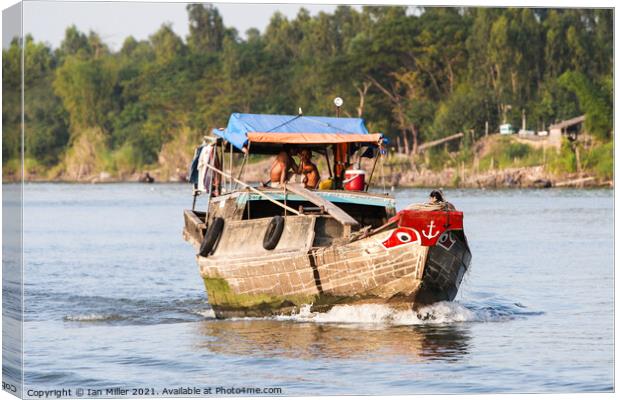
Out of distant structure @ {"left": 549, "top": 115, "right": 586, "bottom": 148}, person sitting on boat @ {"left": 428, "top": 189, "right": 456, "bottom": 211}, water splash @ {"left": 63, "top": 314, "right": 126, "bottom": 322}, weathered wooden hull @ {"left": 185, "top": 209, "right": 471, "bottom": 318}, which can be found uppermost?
distant structure @ {"left": 549, "top": 115, "right": 586, "bottom": 148}

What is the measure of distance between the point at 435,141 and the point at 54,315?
203ft

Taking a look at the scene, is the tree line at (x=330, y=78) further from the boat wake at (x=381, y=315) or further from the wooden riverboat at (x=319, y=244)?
the boat wake at (x=381, y=315)

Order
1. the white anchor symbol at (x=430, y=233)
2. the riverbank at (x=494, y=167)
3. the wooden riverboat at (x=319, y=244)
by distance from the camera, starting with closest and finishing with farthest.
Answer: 1. the white anchor symbol at (x=430, y=233)
2. the wooden riverboat at (x=319, y=244)
3. the riverbank at (x=494, y=167)

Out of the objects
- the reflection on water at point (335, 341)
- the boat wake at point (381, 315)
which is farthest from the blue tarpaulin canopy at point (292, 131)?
the reflection on water at point (335, 341)

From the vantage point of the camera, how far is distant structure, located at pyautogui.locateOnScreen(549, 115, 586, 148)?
68.7 m

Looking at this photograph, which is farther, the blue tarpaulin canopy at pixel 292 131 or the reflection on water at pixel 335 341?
the blue tarpaulin canopy at pixel 292 131

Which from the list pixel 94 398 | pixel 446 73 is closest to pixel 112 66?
pixel 446 73

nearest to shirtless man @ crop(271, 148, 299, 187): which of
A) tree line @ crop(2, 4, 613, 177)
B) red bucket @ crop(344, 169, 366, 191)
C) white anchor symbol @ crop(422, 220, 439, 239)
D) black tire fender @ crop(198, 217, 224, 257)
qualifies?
red bucket @ crop(344, 169, 366, 191)

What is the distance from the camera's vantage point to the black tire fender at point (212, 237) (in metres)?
20.9

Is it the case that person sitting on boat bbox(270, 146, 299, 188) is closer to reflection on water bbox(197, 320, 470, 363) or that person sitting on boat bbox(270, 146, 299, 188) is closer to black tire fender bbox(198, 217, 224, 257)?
black tire fender bbox(198, 217, 224, 257)

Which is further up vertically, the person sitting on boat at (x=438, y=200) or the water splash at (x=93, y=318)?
the person sitting on boat at (x=438, y=200)

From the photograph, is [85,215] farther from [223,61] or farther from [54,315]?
[223,61]

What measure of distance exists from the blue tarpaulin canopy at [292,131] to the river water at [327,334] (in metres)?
2.75

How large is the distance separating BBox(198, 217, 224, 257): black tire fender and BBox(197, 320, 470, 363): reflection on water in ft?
4.41
